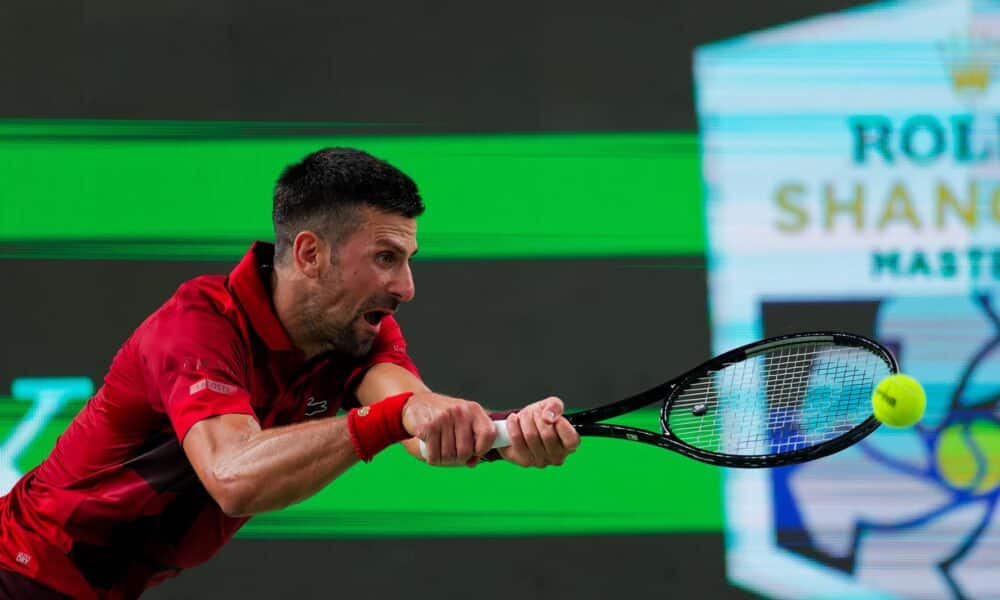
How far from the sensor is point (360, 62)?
12.2 ft

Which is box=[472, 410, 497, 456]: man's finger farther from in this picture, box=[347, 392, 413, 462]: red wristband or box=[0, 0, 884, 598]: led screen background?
box=[0, 0, 884, 598]: led screen background

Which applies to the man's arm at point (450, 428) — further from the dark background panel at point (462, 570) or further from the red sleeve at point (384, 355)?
the dark background panel at point (462, 570)

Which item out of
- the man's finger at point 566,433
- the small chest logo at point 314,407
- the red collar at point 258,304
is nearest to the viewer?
the man's finger at point 566,433

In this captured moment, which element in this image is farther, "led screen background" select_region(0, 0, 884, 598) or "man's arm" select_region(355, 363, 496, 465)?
"led screen background" select_region(0, 0, 884, 598)

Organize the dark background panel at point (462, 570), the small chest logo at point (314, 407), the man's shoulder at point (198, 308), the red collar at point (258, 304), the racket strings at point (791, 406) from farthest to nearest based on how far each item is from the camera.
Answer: the dark background panel at point (462, 570)
the racket strings at point (791, 406)
the small chest logo at point (314, 407)
the red collar at point (258, 304)
the man's shoulder at point (198, 308)

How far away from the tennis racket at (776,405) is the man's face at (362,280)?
48 cm

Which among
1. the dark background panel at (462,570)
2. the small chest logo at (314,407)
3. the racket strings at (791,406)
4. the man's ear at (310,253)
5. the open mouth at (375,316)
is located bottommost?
the dark background panel at (462,570)

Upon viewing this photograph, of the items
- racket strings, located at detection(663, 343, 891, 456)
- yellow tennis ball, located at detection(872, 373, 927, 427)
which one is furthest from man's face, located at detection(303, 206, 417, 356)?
yellow tennis ball, located at detection(872, 373, 927, 427)

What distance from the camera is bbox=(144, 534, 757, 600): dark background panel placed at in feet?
11.9

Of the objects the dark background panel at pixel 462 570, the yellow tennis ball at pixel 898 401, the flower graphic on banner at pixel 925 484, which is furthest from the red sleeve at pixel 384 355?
the flower graphic on banner at pixel 925 484

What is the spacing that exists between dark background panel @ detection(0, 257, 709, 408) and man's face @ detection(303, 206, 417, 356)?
1.33 m

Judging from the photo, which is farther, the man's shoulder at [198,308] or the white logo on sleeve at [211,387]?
the man's shoulder at [198,308]

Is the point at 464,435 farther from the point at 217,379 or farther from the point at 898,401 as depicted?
the point at 898,401

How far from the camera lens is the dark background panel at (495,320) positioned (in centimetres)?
366
